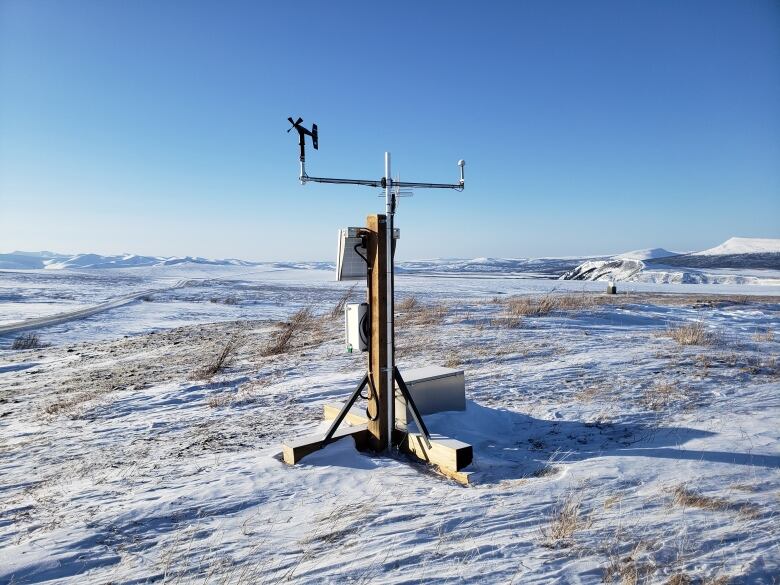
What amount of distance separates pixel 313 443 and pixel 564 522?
103 inches

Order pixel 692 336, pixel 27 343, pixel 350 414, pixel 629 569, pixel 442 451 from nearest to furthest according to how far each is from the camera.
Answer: pixel 629 569 → pixel 442 451 → pixel 350 414 → pixel 692 336 → pixel 27 343

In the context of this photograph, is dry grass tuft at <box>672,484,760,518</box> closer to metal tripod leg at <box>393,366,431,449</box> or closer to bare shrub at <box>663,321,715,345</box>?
metal tripod leg at <box>393,366,431,449</box>

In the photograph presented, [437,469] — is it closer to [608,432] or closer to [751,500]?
[608,432]

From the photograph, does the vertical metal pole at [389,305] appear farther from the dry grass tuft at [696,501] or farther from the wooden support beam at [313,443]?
the dry grass tuft at [696,501]

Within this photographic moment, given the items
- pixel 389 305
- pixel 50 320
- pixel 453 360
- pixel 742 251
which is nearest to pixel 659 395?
pixel 453 360

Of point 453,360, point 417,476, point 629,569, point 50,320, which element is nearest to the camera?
point 629,569

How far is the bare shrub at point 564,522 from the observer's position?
10.8 feet

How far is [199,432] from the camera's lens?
623 cm

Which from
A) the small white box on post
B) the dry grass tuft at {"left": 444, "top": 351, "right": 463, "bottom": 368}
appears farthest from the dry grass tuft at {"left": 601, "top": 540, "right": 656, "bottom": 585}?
the dry grass tuft at {"left": 444, "top": 351, "right": 463, "bottom": 368}

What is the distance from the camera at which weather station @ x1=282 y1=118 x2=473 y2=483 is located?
4.91 m

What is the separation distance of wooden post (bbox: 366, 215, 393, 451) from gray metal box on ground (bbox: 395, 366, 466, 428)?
43 cm

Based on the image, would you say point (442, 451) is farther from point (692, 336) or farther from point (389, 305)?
point (692, 336)

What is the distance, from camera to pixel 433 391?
6.10 m

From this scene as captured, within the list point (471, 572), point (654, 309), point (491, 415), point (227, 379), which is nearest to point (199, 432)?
point (227, 379)
